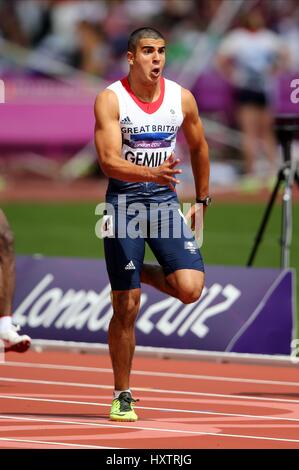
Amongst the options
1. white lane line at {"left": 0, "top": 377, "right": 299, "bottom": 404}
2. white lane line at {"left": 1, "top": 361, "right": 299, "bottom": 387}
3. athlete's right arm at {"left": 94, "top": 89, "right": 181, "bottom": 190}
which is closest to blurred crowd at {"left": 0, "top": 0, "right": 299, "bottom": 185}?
white lane line at {"left": 1, "top": 361, "right": 299, "bottom": 387}

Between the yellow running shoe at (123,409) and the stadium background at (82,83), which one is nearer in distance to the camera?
the yellow running shoe at (123,409)

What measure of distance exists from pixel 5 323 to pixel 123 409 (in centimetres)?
149

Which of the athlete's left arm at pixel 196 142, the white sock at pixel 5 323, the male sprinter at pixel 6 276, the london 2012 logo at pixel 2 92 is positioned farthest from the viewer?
the london 2012 logo at pixel 2 92

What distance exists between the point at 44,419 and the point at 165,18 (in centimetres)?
1810

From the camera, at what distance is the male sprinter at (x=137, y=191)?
432 inches

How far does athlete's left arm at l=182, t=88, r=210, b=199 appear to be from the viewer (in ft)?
37.0

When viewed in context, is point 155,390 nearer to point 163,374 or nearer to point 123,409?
point 163,374

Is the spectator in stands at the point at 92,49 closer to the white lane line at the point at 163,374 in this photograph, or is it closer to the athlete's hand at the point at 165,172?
the white lane line at the point at 163,374

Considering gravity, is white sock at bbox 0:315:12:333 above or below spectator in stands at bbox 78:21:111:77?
below

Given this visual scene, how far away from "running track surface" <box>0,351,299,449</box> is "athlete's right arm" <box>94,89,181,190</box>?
1.57 metres

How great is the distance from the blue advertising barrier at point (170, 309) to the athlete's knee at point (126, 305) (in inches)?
117

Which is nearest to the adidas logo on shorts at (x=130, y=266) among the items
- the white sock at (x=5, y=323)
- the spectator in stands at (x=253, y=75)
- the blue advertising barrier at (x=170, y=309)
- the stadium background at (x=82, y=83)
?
the white sock at (x=5, y=323)

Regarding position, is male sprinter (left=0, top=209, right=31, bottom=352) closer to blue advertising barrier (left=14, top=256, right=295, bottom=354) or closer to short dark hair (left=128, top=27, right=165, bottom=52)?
short dark hair (left=128, top=27, right=165, bottom=52)

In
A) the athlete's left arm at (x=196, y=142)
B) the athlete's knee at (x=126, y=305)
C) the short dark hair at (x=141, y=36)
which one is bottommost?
the athlete's knee at (x=126, y=305)
